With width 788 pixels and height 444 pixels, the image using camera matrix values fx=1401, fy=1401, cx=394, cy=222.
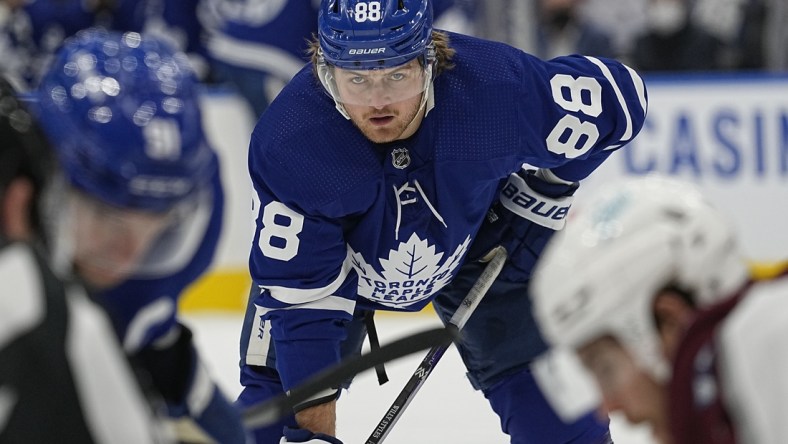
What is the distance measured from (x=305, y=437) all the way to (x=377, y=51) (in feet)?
2.30

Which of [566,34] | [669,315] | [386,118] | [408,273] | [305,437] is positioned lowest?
[566,34]

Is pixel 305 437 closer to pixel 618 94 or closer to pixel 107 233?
pixel 618 94

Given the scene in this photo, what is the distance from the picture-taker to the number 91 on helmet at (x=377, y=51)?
2.36m

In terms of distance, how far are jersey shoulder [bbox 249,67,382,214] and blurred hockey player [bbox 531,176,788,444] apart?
3.16ft

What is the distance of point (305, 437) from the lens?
2502 mm

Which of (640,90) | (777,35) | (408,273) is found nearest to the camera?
(408,273)

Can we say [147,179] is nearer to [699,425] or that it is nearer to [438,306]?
[699,425]

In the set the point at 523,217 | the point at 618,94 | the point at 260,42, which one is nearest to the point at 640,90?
the point at 618,94

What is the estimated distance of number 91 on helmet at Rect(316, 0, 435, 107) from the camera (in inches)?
92.8

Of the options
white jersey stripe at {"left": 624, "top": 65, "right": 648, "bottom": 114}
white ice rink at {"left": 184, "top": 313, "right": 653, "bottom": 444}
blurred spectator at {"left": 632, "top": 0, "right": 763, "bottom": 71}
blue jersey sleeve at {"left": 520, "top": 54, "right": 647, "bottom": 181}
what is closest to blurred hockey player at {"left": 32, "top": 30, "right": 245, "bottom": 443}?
blue jersey sleeve at {"left": 520, "top": 54, "right": 647, "bottom": 181}

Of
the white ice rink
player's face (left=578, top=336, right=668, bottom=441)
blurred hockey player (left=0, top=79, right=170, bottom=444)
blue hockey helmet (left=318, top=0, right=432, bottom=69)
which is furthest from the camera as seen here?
the white ice rink

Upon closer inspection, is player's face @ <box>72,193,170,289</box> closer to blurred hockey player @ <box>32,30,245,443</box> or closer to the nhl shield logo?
blurred hockey player @ <box>32,30,245,443</box>

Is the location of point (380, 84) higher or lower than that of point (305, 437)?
higher

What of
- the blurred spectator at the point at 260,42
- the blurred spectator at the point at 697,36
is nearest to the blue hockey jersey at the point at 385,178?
the blurred spectator at the point at 260,42
